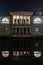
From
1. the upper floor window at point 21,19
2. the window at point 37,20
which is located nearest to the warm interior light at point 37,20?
the window at point 37,20

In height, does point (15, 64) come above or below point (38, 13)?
below

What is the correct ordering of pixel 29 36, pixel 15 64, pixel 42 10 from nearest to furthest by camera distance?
pixel 15 64, pixel 29 36, pixel 42 10

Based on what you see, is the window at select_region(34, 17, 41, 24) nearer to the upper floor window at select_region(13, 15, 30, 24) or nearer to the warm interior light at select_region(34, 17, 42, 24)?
the warm interior light at select_region(34, 17, 42, 24)

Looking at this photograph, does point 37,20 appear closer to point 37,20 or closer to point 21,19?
point 37,20

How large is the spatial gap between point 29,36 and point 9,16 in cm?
127

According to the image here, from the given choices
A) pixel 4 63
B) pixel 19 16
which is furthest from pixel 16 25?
pixel 4 63

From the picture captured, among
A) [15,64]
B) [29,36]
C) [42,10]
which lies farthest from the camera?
[42,10]

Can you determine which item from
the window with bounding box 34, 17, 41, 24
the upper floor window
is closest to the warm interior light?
the window with bounding box 34, 17, 41, 24

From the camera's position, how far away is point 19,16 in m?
6.35

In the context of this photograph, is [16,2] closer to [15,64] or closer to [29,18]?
[29,18]

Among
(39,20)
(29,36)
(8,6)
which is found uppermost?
(8,6)

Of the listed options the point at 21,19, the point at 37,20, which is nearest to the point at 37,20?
the point at 37,20

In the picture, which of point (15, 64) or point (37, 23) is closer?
point (15, 64)

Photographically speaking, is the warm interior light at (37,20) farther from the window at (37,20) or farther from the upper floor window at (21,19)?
the upper floor window at (21,19)
